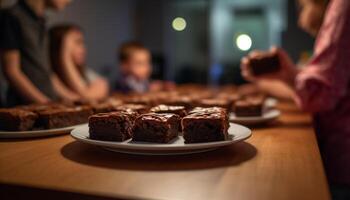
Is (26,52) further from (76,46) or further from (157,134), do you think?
(157,134)

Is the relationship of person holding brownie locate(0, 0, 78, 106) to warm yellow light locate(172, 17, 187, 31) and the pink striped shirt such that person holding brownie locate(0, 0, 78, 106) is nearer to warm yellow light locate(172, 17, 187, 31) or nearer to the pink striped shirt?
the pink striped shirt

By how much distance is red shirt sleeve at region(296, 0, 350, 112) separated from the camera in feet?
3.94

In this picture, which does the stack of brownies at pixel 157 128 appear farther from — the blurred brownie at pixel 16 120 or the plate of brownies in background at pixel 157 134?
the blurred brownie at pixel 16 120

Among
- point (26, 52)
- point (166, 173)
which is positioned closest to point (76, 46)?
point (26, 52)

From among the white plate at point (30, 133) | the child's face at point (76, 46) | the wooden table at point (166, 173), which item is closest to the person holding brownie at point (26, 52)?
the child's face at point (76, 46)

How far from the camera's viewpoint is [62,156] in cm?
78

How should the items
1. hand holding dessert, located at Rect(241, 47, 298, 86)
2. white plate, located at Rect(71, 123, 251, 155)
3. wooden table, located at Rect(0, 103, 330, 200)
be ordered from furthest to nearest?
hand holding dessert, located at Rect(241, 47, 298, 86), white plate, located at Rect(71, 123, 251, 155), wooden table, located at Rect(0, 103, 330, 200)

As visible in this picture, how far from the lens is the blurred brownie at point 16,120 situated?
99 cm

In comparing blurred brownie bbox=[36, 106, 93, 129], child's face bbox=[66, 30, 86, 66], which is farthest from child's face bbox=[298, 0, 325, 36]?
child's face bbox=[66, 30, 86, 66]

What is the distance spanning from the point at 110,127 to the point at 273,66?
97cm

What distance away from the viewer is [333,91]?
1.22 metres

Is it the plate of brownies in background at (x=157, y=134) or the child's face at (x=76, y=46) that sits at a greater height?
the child's face at (x=76, y=46)

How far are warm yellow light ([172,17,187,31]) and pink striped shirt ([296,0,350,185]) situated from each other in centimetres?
412

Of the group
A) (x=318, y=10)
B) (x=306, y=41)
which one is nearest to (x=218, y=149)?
(x=318, y=10)
